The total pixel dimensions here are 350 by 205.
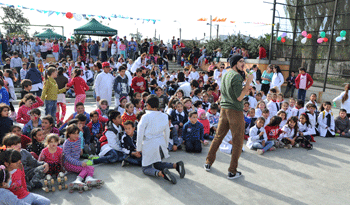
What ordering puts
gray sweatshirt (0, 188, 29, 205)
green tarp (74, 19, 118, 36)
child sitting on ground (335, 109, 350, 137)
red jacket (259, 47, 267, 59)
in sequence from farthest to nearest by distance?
1. green tarp (74, 19, 118, 36)
2. red jacket (259, 47, 267, 59)
3. child sitting on ground (335, 109, 350, 137)
4. gray sweatshirt (0, 188, 29, 205)

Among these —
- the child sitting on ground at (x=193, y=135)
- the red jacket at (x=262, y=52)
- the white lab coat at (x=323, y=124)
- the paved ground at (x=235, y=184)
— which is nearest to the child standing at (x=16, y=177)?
the paved ground at (x=235, y=184)

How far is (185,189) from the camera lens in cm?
409

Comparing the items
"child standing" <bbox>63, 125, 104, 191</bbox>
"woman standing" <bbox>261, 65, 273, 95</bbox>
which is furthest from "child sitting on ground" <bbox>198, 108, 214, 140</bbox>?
"woman standing" <bbox>261, 65, 273, 95</bbox>

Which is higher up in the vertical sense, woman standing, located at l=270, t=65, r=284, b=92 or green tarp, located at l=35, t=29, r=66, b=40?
green tarp, located at l=35, t=29, r=66, b=40

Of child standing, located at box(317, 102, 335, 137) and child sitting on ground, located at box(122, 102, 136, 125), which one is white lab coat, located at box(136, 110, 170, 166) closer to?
child sitting on ground, located at box(122, 102, 136, 125)

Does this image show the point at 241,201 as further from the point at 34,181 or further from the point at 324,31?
the point at 324,31

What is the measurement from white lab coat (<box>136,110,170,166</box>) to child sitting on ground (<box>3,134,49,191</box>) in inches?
58.1

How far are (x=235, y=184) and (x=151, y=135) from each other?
5.07 ft

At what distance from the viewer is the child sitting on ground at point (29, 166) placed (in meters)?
3.84

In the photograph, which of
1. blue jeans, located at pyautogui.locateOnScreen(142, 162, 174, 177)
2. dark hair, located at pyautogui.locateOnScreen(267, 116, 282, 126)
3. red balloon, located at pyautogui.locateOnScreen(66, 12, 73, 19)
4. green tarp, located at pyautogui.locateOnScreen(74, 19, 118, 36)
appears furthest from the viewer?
green tarp, located at pyautogui.locateOnScreen(74, 19, 118, 36)

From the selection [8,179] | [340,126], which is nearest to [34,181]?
[8,179]

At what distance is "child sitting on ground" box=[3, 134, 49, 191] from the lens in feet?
12.6

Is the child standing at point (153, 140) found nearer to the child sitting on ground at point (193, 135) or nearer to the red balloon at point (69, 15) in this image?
the child sitting on ground at point (193, 135)

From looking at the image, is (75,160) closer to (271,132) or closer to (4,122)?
(4,122)
